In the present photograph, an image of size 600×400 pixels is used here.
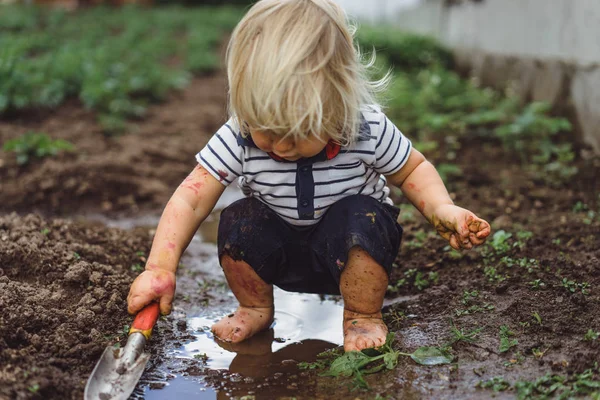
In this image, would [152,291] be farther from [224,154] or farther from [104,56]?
[104,56]

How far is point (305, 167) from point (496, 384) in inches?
36.3

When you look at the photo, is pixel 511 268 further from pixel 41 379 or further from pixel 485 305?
pixel 41 379

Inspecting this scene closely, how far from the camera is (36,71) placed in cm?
663

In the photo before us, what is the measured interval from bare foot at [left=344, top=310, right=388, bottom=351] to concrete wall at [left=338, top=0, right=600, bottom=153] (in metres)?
2.60

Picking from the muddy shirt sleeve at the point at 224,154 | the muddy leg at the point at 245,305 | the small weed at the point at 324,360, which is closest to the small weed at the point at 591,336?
the small weed at the point at 324,360

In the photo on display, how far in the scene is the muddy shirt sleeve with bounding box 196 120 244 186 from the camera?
8.00ft

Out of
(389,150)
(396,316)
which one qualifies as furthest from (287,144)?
(396,316)

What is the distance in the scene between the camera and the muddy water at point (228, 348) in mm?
2193

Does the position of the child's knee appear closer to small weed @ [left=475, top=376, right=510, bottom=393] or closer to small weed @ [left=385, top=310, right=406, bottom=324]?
small weed @ [left=385, top=310, right=406, bottom=324]

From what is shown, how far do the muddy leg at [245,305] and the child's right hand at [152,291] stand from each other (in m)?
0.31

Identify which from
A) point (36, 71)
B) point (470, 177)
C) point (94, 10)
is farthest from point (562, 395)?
point (94, 10)

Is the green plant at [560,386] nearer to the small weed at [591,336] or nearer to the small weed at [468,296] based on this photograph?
the small weed at [591,336]

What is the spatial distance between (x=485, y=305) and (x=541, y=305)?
191 millimetres

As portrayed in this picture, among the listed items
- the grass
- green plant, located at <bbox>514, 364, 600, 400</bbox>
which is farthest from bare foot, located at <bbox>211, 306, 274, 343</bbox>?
the grass
